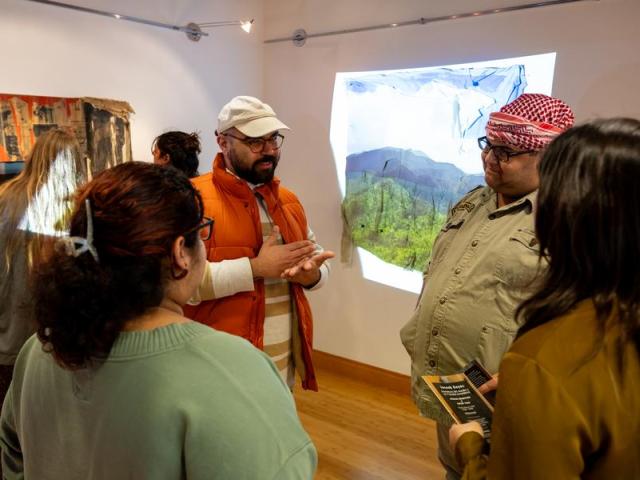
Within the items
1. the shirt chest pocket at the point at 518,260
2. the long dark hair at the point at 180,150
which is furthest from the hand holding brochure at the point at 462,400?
the long dark hair at the point at 180,150

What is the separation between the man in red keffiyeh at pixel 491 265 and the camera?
1.43 metres

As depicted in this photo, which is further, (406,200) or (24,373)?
(406,200)

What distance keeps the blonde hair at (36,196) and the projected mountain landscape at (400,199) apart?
1777 millimetres

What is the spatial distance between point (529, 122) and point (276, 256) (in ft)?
2.96

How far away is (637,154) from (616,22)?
6.29ft

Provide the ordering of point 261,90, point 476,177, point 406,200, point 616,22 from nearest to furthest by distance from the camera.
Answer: point 616,22 < point 476,177 < point 406,200 < point 261,90

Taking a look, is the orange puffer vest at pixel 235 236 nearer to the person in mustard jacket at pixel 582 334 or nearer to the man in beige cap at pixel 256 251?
the man in beige cap at pixel 256 251

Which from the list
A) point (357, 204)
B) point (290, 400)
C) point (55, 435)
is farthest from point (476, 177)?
point (55, 435)

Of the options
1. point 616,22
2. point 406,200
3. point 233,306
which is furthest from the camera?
point 406,200

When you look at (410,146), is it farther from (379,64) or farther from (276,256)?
(276,256)

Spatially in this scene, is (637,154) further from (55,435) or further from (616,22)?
(616,22)

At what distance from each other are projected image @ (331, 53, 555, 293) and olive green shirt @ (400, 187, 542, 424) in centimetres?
114

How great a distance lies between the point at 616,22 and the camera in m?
2.23

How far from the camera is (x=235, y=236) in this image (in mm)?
1770
